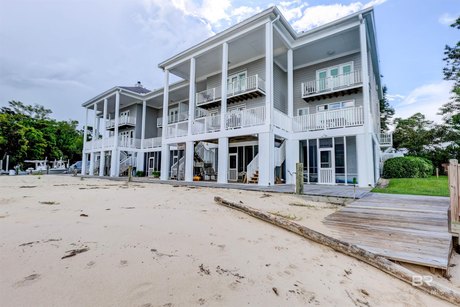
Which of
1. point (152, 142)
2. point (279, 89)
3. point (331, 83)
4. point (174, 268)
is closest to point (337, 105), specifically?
point (331, 83)

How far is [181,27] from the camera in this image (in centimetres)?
2336

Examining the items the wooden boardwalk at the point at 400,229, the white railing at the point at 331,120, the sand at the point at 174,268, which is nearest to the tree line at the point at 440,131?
the white railing at the point at 331,120

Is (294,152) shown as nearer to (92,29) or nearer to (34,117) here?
(92,29)

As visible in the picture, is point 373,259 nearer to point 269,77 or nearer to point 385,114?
point 269,77

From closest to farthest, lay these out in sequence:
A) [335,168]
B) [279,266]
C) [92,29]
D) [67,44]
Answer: [279,266]
[335,168]
[92,29]
[67,44]

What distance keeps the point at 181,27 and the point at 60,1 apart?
1225 cm

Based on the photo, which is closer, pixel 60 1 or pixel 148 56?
pixel 60 1

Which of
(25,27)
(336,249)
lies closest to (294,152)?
(336,249)

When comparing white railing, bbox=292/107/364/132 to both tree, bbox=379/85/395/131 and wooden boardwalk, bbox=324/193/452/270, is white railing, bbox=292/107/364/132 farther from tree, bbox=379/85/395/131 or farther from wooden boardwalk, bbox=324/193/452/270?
tree, bbox=379/85/395/131

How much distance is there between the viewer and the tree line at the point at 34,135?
25.9m

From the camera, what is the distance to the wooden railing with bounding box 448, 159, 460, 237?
3.80 m

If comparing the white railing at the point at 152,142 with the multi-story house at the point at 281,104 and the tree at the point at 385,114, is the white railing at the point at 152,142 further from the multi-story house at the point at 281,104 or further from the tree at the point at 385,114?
the tree at the point at 385,114

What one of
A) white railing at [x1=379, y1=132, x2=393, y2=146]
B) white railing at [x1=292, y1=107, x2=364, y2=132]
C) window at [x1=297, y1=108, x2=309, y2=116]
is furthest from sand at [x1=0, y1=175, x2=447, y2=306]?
white railing at [x1=379, y1=132, x2=393, y2=146]

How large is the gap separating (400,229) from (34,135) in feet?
129
